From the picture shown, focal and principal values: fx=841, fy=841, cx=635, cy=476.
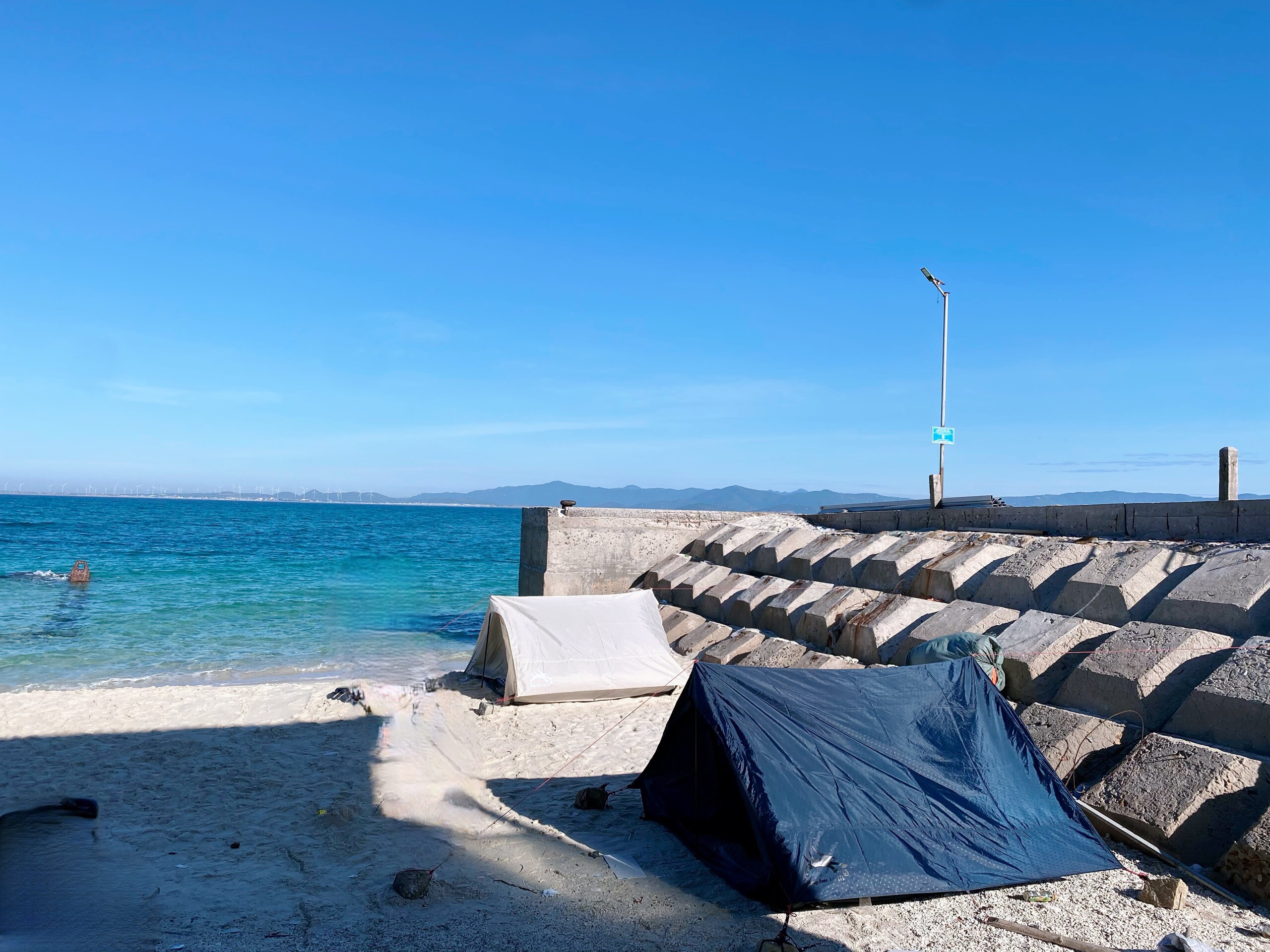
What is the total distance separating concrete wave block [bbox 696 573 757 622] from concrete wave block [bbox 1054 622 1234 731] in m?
6.11

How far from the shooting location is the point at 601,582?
15039 millimetres

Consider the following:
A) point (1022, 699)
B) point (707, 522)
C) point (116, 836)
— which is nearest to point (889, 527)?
point (707, 522)

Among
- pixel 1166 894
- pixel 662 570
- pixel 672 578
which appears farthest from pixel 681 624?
pixel 1166 894

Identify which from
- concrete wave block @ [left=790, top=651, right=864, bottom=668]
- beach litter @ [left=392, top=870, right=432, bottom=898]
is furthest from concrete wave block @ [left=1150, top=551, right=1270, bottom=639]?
beach litter @ [left=392, top=870, right=432, bottom=898]

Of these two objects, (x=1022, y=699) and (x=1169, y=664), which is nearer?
(x=1169, y=664)

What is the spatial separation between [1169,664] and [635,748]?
4.69m

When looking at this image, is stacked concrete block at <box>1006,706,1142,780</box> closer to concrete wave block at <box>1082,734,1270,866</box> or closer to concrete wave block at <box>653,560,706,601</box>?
concrete wave block at <box>1082,734,1270,866</box>

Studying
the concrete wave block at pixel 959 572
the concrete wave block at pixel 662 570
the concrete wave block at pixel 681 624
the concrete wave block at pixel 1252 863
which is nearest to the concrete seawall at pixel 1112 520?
the concrete wave block at pixel 959 572

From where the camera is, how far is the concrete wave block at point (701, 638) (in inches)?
477

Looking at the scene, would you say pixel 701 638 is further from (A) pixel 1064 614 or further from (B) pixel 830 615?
(A) pixel 1064 614

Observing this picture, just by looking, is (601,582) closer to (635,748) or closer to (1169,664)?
(635,748)

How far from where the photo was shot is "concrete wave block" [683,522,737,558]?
15.4m

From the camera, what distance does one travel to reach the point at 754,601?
12234 millimetres

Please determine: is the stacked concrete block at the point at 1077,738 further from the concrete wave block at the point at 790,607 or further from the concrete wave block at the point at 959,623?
the concrete wave block at the point at 790,607
